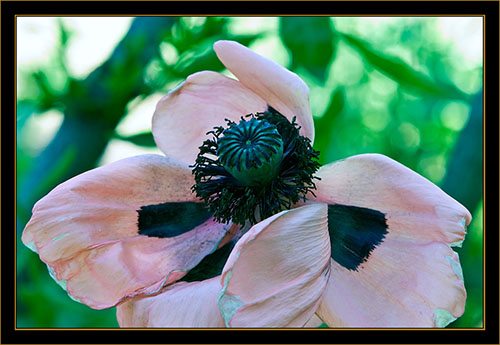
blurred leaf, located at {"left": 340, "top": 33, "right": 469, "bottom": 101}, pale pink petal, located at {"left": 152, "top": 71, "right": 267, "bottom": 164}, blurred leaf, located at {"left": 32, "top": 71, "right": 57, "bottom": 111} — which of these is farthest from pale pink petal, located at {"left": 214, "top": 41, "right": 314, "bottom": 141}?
blurred leaf, located at {"left": 32, "top": 71, "right": 57, "bottom": 111}

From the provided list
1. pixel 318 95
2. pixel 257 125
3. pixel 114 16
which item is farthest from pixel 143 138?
pixel 257 125

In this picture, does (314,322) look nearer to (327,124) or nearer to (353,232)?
(353,232)

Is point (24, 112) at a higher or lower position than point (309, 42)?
lower

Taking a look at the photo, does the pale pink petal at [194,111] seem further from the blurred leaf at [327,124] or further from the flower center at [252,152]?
the blurred leaf at [327,124]

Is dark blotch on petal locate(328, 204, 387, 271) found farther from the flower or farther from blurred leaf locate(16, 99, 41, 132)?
blurred leaf locate(16, 99, 41, 132)

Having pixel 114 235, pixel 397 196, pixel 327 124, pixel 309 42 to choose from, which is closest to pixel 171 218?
pixel 114 235
